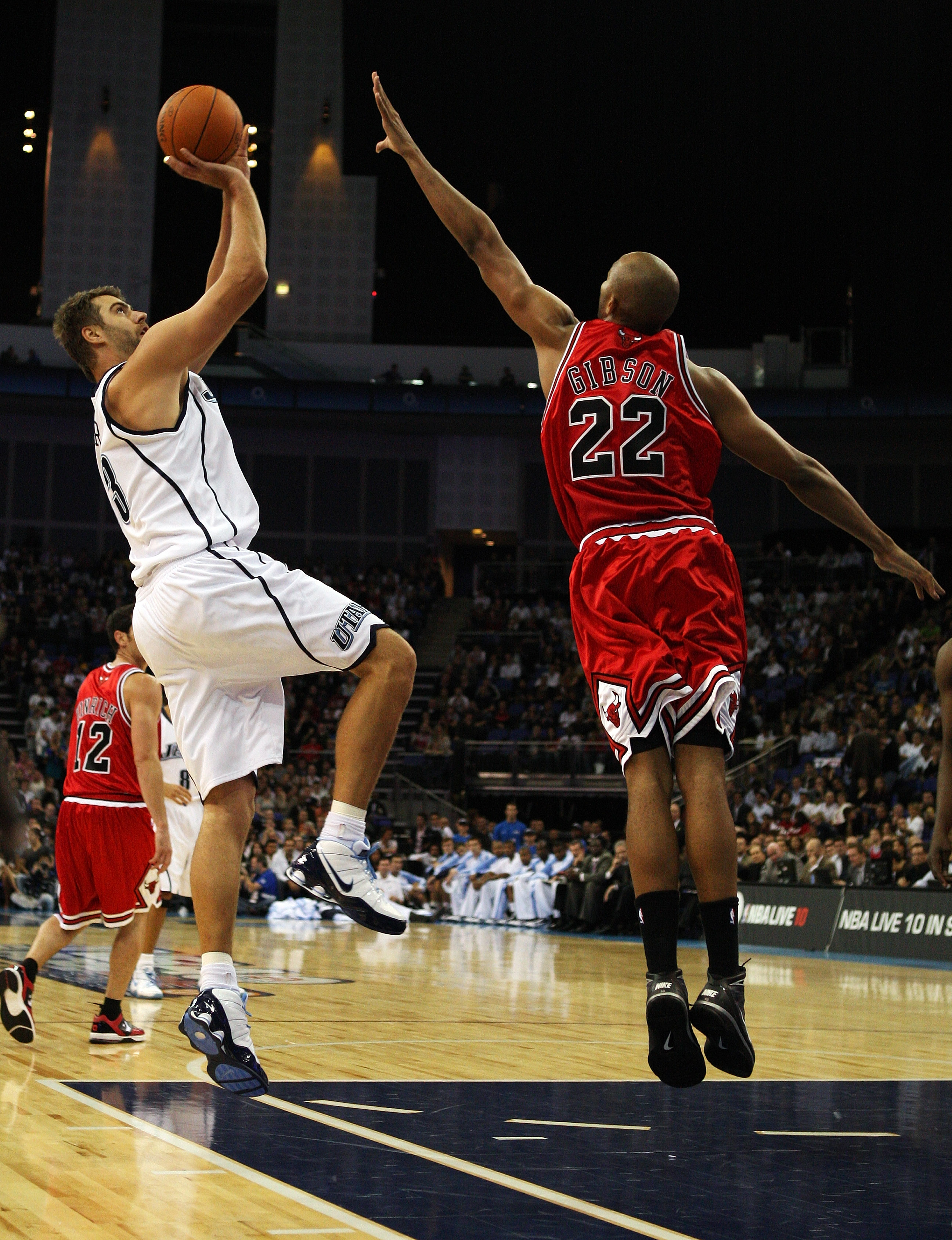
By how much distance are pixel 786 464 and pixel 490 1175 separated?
2590 millimetres

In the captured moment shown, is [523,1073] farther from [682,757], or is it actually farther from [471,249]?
[471,249]

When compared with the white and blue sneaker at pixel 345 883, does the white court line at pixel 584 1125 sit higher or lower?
lower

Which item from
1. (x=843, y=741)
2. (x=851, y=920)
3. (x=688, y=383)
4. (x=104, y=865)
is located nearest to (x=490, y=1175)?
(x=688, y=383)

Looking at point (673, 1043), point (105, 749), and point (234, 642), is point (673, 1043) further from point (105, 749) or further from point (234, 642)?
point (105, 749)

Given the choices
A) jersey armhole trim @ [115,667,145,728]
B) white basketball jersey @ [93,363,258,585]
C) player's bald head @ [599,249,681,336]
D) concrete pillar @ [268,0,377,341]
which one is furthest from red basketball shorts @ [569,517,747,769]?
concrete pillar @ [268,0,377,341]

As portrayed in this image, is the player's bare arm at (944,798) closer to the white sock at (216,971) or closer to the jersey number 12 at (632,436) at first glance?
the jersey number 12 at (632,436)

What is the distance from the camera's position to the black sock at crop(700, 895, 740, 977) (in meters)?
4.63

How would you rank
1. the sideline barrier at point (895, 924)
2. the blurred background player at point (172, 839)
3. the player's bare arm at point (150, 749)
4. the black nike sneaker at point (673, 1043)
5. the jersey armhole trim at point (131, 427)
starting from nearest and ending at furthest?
the black nike sneaker at point (673, 1043) → the jersey armhole trim at point (131, 427) → the player's bare arm at point (150, 749) → the blurred background player at point (172, 839) → the sideline barrier at point (895, 924)

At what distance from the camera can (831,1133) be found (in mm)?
5891

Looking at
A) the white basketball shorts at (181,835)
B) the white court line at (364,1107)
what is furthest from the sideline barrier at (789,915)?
the white court line at (364,1107)

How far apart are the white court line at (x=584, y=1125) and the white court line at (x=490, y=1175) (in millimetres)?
690

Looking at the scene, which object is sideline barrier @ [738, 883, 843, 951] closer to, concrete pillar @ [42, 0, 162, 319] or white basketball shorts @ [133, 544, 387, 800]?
white basketball shorts @ [133, 544, 387, 800]

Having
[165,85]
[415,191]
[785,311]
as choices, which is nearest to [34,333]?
[165,85]

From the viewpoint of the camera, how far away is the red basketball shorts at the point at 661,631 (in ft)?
15.4
